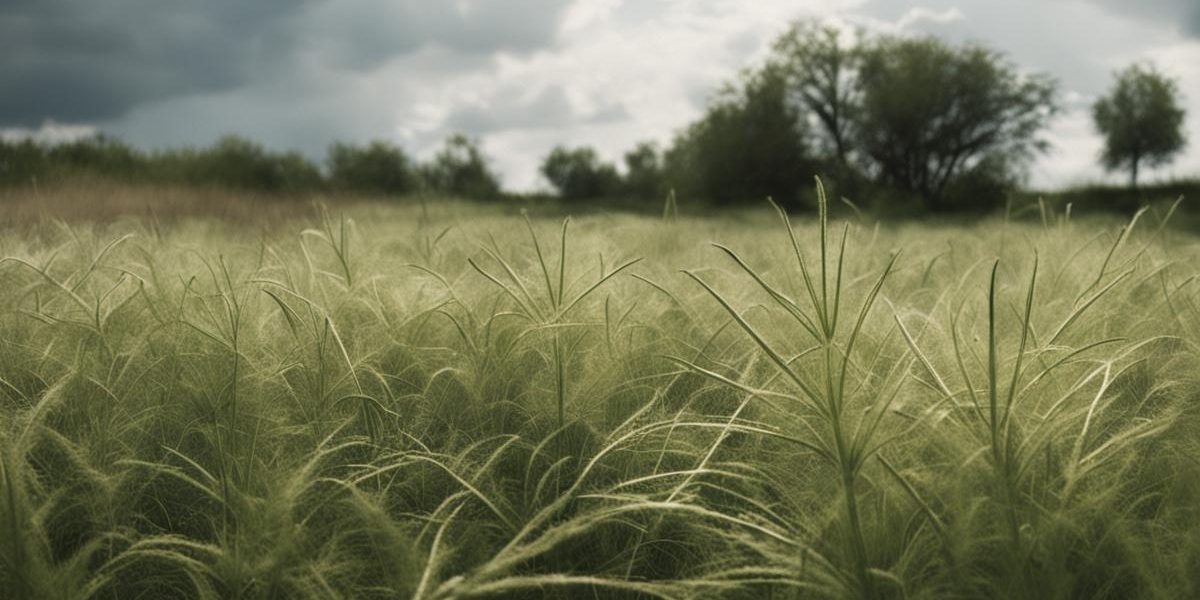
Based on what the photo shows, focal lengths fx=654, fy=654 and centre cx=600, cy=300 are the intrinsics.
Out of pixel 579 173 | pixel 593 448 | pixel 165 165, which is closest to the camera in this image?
pixel 593 448

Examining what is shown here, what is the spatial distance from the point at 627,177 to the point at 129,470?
34.9 meters

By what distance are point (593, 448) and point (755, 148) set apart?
1582cm

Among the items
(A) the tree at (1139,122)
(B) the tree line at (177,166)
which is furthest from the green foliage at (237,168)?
(A) the tree at (1139,122)

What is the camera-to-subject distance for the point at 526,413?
1.18m

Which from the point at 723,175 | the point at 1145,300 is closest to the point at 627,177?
the point at 723,175

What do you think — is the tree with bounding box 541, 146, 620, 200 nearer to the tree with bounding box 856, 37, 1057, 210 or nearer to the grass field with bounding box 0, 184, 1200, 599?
the tree with bounding box 856, 37, 1057, 210

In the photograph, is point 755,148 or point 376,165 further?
point 376,165

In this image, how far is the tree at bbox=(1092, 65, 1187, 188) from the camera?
63.0 feet

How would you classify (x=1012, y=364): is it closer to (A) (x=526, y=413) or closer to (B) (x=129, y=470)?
(A) (x=526, y=413)

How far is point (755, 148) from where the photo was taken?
52.3 feet

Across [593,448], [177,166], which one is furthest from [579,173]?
[593,448]

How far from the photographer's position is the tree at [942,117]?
571 inches

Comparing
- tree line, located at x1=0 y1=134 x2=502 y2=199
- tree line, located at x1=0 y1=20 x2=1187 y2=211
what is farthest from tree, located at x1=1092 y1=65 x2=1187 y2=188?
tree line, located at x1=0 y1=134 x2=502 y2=199

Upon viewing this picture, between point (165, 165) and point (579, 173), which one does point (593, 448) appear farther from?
point (579, 173)
